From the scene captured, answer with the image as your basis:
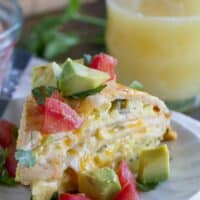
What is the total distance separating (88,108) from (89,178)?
21cm

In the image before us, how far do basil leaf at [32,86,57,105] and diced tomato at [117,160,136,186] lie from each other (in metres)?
0.32

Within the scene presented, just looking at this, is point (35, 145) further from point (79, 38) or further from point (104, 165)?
point (79, 38)

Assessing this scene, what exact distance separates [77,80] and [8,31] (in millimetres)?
888

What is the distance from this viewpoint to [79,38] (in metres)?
3.64

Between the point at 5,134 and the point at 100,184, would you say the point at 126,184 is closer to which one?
the point at 100,184

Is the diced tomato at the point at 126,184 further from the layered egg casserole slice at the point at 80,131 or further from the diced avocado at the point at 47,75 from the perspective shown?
the diced avocado at the point at 47,75

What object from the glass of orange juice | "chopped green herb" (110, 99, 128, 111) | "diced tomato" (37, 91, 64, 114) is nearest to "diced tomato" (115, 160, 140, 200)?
"chopped green herb" (110, 99, 128, 111)

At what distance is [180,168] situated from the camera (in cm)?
231

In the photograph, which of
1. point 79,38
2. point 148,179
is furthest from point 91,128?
point 79,38

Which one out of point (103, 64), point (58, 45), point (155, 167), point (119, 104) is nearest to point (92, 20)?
point (58, 45)

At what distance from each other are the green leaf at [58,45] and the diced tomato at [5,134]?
1082mm

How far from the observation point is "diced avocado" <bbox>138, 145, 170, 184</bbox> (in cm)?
222

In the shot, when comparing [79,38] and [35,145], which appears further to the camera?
[79,38]

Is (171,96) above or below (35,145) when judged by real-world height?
below
